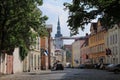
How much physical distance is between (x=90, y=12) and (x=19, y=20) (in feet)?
23.3

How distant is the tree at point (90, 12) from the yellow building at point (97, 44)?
76.3 m

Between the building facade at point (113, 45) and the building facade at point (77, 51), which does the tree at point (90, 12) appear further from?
the building facade at point (77, 51)

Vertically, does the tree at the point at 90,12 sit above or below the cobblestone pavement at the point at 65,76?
above

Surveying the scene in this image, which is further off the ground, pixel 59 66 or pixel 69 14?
pixel 69 14

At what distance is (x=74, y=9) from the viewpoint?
3588cm

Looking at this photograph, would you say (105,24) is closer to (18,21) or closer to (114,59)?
(18,21)

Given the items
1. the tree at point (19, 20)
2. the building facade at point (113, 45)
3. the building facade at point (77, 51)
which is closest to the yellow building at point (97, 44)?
the building facade at point (113, 45)

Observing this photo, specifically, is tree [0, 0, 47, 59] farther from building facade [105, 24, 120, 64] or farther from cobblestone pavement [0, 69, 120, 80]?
building facade [105, 24, 120, 64]

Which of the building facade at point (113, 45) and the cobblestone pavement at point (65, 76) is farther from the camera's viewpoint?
the building facade at point (113, 45)

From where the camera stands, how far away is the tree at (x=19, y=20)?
3632cm

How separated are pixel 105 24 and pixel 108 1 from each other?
3.71m

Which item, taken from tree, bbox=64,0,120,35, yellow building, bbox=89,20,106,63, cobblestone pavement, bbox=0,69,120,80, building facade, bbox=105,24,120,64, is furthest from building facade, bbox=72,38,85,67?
tree, bbox=64,0,120,35

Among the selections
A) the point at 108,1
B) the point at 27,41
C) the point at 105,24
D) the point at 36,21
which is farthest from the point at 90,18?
the point at 27,41

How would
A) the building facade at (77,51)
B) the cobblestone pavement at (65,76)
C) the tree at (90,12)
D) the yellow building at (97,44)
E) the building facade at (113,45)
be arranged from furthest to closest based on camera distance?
the building facade at (77,51), the yellow building at (97,44), the building facade at (113,45), the cobblestone pavement at (65,76), the tree at (90,12)
